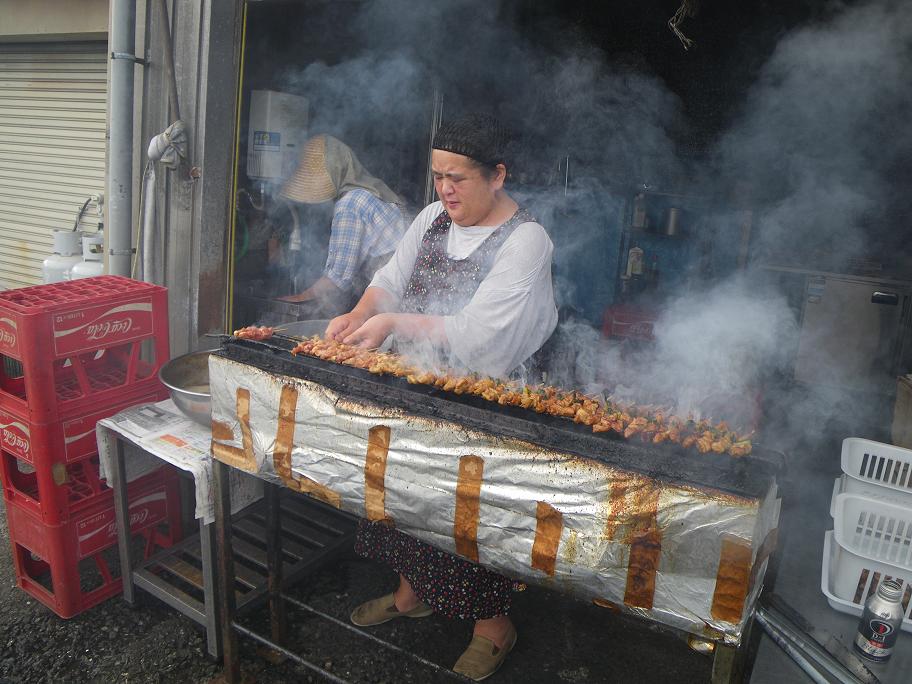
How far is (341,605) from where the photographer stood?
3.69 meters

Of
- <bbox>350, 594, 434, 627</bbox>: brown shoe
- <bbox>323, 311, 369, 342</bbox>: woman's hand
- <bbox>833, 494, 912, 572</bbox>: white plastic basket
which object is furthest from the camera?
<bbox>350, 594, 434, 627</bbox>: brown shoe

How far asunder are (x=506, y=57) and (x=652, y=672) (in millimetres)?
4955

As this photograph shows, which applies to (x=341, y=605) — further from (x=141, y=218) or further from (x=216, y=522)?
(x=141, y=218)

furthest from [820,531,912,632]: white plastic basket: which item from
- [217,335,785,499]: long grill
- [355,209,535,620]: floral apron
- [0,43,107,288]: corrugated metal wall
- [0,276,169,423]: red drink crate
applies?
[0,43,107,288]: corrugated metal wall

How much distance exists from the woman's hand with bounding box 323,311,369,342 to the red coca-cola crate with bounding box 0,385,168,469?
1.40 m

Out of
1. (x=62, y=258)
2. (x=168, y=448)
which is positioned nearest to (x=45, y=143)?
(x=62, y=258)

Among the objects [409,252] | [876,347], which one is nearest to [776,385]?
[876,347]

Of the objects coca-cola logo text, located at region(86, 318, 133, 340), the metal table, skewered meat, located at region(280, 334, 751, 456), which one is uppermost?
skewered meat, located at region(280, 334, 751, 456)

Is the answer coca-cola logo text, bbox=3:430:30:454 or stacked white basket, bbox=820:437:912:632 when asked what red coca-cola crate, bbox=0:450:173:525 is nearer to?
coca-cola logo text, bbox=3:430:30:454

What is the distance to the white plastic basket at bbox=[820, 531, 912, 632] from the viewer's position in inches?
90.2

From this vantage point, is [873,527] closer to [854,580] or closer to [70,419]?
[854,580]

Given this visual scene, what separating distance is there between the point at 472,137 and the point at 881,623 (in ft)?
8.29

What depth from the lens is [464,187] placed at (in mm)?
3111

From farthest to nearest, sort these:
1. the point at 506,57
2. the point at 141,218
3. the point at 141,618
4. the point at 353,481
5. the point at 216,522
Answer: the point at 506,57 < the point at 141,218 < the point at 141,618 < the point at 216,522 < the point at 353,481
